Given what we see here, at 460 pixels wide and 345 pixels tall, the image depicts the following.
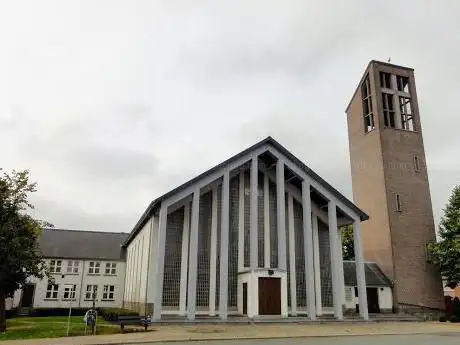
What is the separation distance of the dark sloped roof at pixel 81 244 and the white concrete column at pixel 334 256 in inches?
1045

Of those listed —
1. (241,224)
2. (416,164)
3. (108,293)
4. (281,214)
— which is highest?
(416,164)

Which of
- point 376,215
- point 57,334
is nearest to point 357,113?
point 376,215

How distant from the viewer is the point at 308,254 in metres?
27.6

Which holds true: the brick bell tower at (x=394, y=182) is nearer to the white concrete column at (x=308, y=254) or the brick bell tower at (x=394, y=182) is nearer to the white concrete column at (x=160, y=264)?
the white concrete column at (x=308, y=254)

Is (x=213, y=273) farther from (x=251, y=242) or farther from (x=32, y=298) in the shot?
(x=32, y=298)

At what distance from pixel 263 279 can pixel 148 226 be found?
30.8 feet

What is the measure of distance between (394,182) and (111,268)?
3133 centimetres

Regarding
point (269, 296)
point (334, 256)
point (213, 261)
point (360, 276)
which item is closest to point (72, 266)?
point (213, 261)

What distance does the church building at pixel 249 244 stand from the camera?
84.5 ft

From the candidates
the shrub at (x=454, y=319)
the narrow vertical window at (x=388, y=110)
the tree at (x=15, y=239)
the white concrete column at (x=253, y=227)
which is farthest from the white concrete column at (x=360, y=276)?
the tree at (x=15, y=239)

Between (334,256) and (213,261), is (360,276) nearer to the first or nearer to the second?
(334,256)

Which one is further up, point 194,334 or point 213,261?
point 213,261

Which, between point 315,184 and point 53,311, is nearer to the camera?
point 315,184

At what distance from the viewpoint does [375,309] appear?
32656mm
